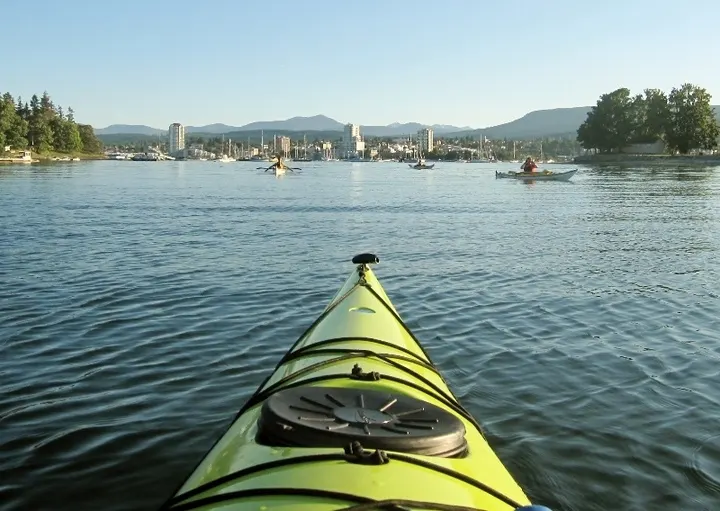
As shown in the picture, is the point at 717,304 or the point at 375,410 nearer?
the point at 375,410

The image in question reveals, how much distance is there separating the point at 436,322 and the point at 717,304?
18.4 ft

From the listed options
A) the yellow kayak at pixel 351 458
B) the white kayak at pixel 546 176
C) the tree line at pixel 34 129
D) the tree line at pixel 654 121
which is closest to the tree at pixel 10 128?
the tree line at pixel 34 129

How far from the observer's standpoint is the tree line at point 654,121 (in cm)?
12775

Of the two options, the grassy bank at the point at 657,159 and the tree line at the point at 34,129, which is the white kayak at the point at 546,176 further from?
the tree line at the point at 34,129

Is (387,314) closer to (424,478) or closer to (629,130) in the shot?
(424,478)

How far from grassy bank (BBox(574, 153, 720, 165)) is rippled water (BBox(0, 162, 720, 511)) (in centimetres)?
11028

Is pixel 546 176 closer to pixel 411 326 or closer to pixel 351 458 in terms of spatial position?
pixel 411 326

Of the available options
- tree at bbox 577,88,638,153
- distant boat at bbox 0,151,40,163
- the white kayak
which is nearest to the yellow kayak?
the white kayak

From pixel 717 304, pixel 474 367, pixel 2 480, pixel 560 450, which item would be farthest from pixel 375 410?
pixel 717 304

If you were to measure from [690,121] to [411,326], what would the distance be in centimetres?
13314

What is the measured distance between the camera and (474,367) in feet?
30.8

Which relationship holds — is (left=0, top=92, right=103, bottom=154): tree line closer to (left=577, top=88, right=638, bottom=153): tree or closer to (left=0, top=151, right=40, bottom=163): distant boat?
(left=0, top=151, right=40, bottom=163): distant boat

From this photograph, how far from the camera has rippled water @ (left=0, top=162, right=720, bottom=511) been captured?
21.2ft

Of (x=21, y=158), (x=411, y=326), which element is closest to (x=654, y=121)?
(x=21, y=158)
